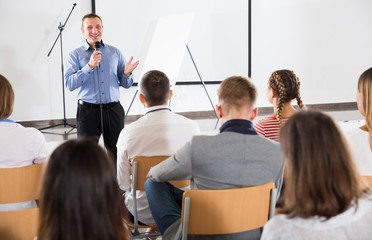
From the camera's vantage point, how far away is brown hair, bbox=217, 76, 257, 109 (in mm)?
1759

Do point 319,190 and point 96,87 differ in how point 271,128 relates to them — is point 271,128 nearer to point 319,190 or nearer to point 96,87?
point 319,190

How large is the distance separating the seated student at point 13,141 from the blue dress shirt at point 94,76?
162cm

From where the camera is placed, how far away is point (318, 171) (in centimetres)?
102

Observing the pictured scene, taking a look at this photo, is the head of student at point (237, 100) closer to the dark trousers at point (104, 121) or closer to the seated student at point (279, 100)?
the seated student at point (279, 100)

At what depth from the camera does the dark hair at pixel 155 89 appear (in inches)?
90.5

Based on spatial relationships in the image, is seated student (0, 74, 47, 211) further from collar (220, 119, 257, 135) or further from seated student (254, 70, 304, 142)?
seated student (254, 70, 304, 142)

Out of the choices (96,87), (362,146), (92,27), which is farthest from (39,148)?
(92,27)

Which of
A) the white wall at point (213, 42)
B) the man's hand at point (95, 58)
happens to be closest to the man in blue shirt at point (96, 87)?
the man's hand at point (95, 58)

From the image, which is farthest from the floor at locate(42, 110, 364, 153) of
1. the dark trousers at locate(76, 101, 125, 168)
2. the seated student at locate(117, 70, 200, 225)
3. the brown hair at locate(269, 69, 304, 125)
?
the seated student at locate(117, 70, 200, 225)

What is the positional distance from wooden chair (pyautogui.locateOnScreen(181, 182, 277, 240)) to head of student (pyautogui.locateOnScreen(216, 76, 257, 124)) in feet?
1.32

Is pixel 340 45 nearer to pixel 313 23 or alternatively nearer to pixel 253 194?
pixel 313 23

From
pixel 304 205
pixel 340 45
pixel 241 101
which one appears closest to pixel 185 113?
pixel 340 45

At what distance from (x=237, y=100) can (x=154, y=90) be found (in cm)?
70

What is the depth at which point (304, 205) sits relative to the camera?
1011 millimetres
